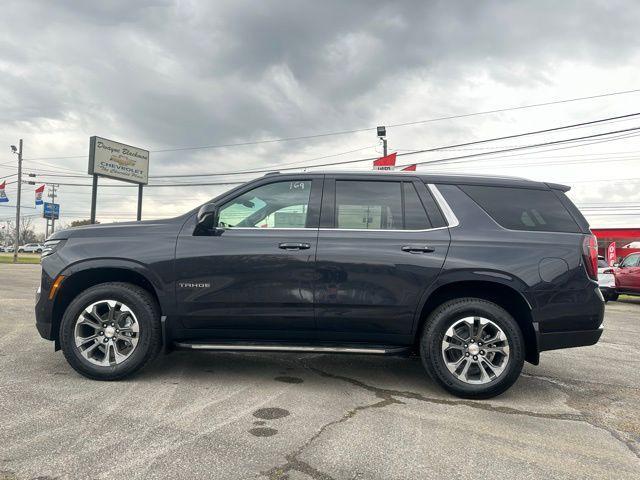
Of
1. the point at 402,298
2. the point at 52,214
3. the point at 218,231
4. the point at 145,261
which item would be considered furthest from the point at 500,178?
the point at 52,214

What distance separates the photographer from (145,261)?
416cm

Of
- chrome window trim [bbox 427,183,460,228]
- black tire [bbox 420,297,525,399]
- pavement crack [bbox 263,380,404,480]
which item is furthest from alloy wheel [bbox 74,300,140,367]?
chrome window trim [bbox 427,183,460,228]

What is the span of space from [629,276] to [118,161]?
33.3 metres

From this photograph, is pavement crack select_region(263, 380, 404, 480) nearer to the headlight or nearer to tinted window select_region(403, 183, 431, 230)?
tinted window select_region(403, 183, 431, 230)

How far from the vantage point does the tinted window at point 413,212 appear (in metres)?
4.18

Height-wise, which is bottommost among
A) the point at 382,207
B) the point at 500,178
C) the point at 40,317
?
the point at 40,317

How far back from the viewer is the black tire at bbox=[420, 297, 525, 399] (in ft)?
12.8

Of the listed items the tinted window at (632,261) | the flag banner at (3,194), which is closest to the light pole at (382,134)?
the tinted window at (632,261)

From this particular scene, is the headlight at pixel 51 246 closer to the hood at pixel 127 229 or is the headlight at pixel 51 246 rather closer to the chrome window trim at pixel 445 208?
the hood at pixel 127 229

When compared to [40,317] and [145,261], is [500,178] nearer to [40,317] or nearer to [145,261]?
[145,261]

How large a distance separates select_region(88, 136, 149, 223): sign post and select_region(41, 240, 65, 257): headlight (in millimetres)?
29769

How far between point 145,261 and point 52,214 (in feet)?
245

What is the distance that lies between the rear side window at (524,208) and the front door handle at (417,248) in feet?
2.16

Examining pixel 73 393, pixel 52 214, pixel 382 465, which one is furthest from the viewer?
pixel 52 214
